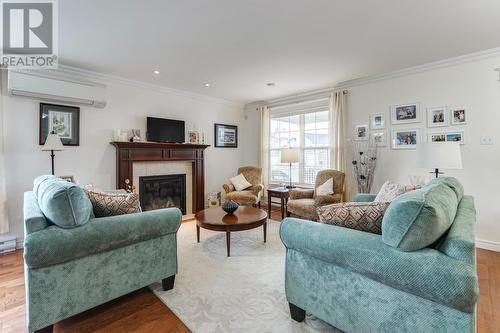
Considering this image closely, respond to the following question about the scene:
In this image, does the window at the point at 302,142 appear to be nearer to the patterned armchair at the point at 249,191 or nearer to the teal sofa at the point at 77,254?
the patterned armchair at the point at 249,191

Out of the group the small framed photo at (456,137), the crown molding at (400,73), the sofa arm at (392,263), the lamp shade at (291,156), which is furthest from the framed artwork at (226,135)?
the sofa arm at (392,263)

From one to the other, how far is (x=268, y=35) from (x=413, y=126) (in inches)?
104

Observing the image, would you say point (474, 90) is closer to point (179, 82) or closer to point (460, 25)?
point (460, 25)

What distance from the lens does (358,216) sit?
1642mm

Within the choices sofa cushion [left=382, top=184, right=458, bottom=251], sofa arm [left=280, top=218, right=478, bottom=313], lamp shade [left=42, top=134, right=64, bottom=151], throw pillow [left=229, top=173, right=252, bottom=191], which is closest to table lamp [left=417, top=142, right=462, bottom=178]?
sofa cushion [left=382, top=184, right=458, bottom=251]

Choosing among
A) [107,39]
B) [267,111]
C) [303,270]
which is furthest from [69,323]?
[267,111]

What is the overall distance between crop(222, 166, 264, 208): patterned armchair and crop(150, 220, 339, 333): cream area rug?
Answer: 4.12 feet

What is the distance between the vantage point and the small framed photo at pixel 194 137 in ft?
17.0

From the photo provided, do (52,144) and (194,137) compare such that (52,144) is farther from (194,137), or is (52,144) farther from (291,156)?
(291,156)

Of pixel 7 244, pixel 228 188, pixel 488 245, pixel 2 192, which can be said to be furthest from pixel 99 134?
pixel 488 245

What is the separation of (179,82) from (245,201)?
2.42m

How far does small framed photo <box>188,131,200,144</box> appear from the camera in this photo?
17.0ft

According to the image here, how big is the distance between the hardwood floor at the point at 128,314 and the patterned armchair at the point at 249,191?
2.60m

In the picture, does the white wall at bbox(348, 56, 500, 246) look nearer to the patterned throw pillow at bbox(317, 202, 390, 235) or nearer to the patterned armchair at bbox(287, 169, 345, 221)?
the patterned armchair at bbox(287, 169, 345, 221)
